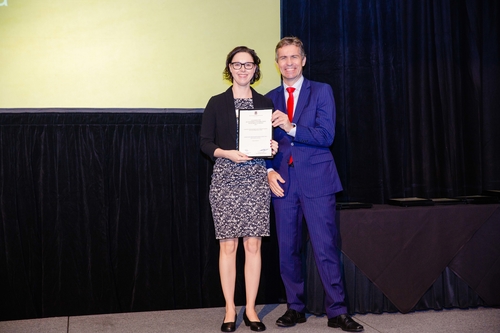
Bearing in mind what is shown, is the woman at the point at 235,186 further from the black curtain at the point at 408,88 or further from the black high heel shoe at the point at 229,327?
the black curtain at the point at 408,88

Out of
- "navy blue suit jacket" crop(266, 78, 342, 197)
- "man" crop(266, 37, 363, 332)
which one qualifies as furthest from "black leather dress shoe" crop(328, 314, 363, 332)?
"navy blue suit jacket" crop(266, 78, 342, 197)

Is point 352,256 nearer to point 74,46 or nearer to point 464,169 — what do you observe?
point 464,169

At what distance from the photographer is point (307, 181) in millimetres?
3244

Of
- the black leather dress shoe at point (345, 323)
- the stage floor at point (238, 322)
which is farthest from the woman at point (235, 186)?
the black leather dress shoe at point (345, 323)

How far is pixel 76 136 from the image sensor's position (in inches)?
144

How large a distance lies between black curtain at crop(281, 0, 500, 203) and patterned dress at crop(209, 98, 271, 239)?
1054 millimetres

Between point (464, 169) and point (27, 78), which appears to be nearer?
point (27, 78)

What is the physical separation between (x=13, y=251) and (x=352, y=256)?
2.25 meters

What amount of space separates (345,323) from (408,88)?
193 cm

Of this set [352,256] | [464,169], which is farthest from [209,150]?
[464,169]

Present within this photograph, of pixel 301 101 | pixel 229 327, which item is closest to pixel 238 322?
pixel 229 327

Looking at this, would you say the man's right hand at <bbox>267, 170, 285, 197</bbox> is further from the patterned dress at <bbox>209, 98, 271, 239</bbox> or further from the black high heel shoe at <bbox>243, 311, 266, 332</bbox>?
the black high heel shoe at <bbox>243, 311, 266, 332</bbox>

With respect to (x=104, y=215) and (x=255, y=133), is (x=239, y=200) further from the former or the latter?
(x=104, y=215)

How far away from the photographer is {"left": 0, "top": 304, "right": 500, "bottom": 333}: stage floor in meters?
3.20
